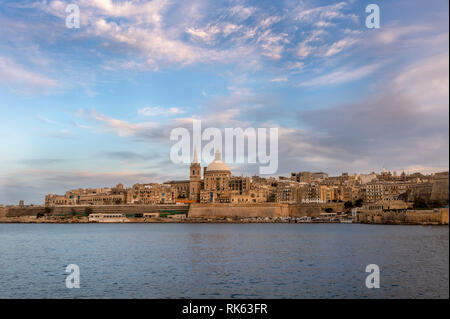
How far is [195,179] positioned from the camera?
90938 millimetres

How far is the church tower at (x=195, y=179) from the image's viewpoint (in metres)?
89.3

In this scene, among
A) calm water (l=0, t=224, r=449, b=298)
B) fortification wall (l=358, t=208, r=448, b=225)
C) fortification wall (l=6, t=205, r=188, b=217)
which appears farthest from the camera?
fortification wall (l=6, t=205, r=188, b=217)

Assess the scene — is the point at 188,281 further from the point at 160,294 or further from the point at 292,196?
the point at 292,196

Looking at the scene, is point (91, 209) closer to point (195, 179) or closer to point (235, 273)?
point (195, 179)

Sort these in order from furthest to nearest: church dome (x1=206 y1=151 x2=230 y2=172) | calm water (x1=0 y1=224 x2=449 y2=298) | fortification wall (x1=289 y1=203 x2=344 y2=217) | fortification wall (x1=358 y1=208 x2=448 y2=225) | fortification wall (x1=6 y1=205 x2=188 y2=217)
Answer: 1. church dome (x1=206 y1=151 x2=230 y2=172)
2. fortification wall (x1=6 y1=205 x2=188 y2=217)
3. fortification wall (x1=289 y1=203 x2=344 y2=217)
4. fortification wall (x1=358 y1=208 x2=448 y2=225)
5. calm water (x1=0 y1=224 x2=449 y2=298)

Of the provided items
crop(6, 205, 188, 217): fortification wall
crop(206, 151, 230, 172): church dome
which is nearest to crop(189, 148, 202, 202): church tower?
crop(206, 151, 230, 172): church dome

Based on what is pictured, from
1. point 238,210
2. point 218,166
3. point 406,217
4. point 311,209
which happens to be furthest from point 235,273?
point 218,166

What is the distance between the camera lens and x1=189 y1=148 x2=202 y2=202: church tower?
3515 inches

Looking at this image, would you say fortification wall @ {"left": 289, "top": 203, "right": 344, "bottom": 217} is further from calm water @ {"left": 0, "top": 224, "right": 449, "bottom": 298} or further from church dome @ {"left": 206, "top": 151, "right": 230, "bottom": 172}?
calm water @ {"left": 0, "top": 224, "right": 449, "bottom": 298}

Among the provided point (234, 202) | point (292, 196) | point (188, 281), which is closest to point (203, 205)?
point (234, 202)

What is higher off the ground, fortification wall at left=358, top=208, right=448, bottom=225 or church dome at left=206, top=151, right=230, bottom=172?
church dome at left=206, top=151, right=230, bottom=172

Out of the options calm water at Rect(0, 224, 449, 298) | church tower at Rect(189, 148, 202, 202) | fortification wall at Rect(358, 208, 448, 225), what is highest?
church tower at Rect(189, 148, 202, 202)

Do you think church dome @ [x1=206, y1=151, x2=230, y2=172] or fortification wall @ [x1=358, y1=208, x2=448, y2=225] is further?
church dome @ [x1=206, y1=151, x2=230, y2=172]
